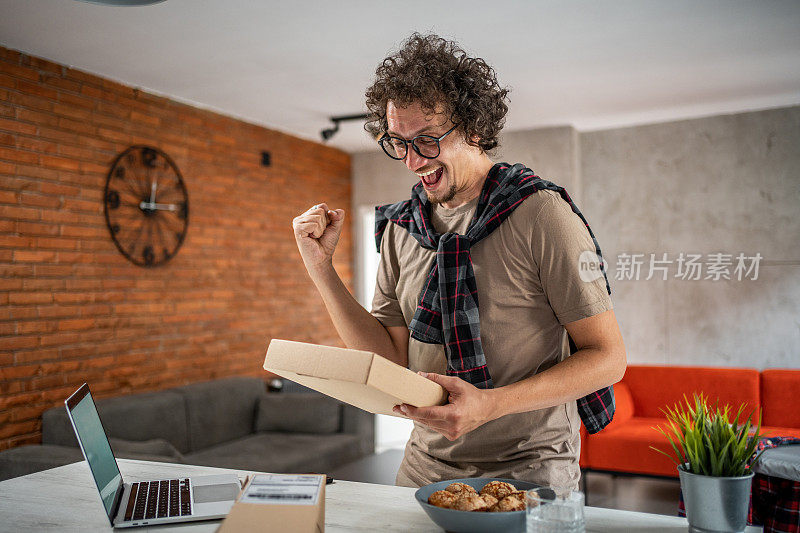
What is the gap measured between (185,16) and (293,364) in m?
2.76

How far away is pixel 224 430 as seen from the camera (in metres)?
4.76

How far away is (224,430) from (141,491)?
3.42 metres

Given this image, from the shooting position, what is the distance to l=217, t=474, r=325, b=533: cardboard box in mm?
1036

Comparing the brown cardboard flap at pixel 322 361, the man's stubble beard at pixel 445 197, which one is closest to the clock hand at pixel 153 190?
the man's stubble beard at pixel 445 197

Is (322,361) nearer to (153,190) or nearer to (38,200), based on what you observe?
(38,200)

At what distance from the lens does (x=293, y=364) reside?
116 cm

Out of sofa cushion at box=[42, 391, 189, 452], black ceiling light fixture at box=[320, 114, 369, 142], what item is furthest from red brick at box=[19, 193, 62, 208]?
black ceiling light fixture at box=[320, 114, 369, 142]

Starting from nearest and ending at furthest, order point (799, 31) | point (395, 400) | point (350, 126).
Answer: point (395, 400) → point (799, 31) → point (350, 126)

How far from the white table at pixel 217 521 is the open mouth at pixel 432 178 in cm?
67

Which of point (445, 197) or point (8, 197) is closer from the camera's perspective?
point (445, 197)

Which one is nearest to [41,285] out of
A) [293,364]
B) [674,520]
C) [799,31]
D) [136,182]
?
[136,182]

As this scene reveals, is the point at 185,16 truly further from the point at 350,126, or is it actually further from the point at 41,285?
the point at 350,126

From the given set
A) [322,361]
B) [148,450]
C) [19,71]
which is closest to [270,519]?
[322,361]

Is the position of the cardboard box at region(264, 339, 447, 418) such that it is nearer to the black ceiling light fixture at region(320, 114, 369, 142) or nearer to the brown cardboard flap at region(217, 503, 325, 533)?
the brown cardboard flap at region(217, 503, 325, 533)
